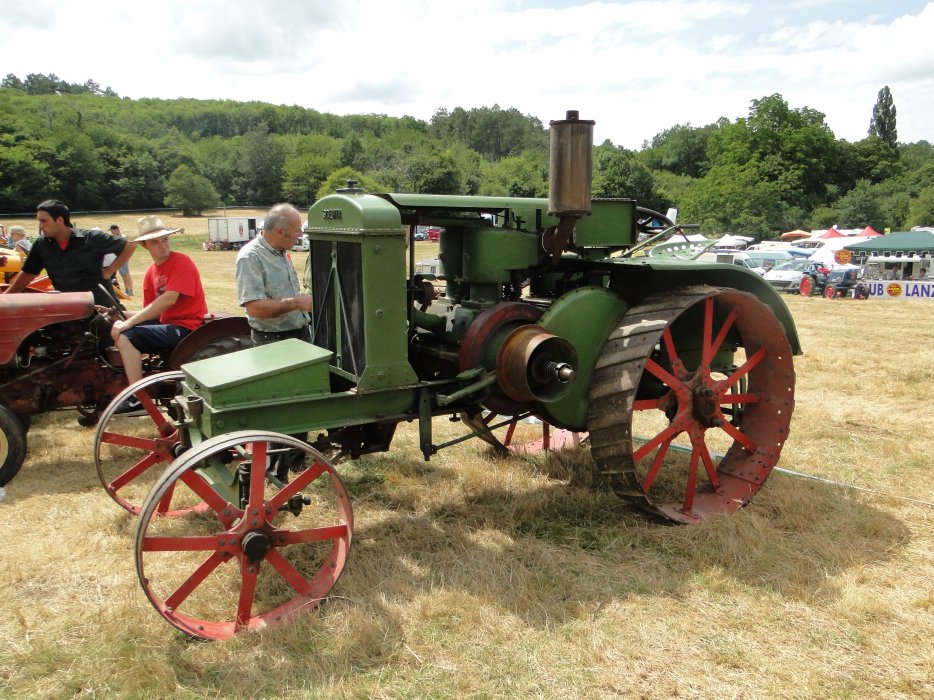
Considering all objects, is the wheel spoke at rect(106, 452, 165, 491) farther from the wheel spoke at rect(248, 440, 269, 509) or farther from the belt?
the wheel spoke at rect(248, 440, 269, 509)

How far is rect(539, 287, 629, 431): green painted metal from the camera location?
12.1 feet

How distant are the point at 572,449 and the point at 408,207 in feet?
7.33

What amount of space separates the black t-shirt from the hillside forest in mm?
50637

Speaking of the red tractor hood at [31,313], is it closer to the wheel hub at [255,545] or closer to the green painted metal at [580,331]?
the wheel hub at [255,545]

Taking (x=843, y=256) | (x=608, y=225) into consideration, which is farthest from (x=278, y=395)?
(x=843, y=256)

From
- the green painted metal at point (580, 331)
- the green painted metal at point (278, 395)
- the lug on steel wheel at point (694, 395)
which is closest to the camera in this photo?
the green painted metal at point (278, 395)

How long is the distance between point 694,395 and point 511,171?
270 ft

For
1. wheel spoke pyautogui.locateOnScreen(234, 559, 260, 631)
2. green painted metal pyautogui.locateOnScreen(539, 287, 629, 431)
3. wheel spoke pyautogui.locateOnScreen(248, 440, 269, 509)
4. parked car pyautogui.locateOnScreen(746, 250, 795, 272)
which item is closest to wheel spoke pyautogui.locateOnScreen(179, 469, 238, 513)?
wheel spoke pyautogui.locateOnScreen(248, 440, 269, 509)

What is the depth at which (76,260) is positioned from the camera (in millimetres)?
5375

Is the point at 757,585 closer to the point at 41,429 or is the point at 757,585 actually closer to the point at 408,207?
the point at 408,207

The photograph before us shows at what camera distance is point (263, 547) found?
110 inches

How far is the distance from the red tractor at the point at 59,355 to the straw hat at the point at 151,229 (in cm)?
58

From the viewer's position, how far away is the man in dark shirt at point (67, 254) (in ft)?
17.1

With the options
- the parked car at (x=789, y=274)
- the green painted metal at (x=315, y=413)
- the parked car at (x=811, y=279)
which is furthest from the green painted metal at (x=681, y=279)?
the parked car at (x=789, y=274)
